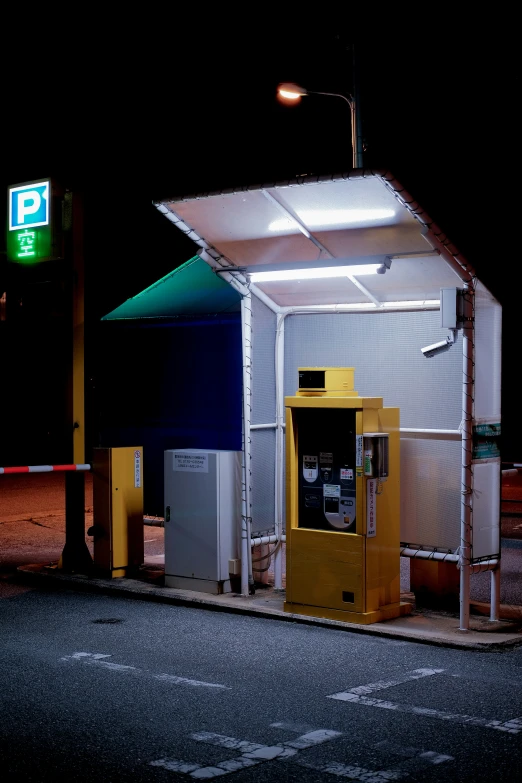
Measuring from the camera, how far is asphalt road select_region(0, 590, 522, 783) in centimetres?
489

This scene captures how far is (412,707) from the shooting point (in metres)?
5.88

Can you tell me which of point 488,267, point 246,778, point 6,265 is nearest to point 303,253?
point 488,267

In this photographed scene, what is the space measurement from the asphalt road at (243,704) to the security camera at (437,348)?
7.86ft

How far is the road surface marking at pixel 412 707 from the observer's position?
5.52m

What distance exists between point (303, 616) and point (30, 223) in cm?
543

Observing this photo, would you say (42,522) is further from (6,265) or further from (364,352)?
(364,352)

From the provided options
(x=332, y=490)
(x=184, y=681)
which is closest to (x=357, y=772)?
(x=184, y=681)

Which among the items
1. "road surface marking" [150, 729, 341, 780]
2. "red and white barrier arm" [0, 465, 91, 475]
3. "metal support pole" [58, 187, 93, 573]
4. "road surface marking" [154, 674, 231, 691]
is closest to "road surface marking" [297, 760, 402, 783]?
"road surface marking" [150, 729, 341, 780]

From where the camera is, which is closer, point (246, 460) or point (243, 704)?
point (243, 704)

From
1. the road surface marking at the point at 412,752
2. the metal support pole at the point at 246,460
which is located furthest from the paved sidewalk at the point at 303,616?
the road surface marking at the point at 412,752

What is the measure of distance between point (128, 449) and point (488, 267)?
419cm

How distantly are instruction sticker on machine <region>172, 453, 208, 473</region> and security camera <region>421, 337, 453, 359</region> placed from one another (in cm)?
232

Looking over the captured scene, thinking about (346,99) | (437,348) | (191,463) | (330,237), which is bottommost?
(191,463)

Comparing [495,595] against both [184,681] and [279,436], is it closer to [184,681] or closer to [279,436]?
[279,436]
